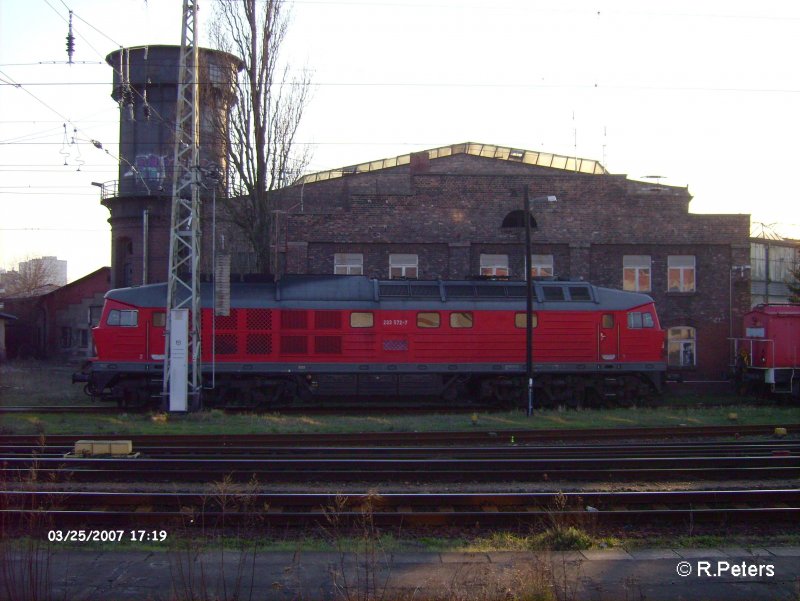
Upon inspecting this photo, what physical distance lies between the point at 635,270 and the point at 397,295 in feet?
44.4

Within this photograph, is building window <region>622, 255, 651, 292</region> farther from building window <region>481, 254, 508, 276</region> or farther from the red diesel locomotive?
the red diesel locomotive

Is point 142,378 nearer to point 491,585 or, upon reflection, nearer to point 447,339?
point 447,339

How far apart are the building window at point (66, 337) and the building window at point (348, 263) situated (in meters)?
27.2

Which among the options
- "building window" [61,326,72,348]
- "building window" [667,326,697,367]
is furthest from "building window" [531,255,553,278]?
"building window" [61,326,72,348]

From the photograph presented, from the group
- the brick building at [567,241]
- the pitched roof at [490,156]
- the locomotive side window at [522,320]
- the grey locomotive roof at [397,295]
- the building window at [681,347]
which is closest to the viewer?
the grey locomotive roof at [397,295]

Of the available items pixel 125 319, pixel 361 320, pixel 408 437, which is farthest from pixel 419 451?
pixel 125 319

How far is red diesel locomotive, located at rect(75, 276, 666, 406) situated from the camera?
22.4m

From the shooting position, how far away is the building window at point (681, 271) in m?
31.5

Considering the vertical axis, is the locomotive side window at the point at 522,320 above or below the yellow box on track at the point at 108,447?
above

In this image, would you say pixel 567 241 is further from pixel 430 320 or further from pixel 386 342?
pixel 386 342

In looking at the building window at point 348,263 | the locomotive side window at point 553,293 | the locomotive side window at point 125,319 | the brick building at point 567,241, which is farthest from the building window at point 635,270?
the locomotive side window at point 125,319

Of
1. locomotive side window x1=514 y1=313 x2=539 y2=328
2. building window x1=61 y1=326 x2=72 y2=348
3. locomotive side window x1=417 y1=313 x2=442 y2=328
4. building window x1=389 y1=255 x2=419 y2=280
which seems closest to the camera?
locomotive side window x1=417 y1=313 x2=442 y2=328

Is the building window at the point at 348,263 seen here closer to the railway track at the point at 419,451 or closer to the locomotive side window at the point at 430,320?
the locomotive side window at the point at 430,320

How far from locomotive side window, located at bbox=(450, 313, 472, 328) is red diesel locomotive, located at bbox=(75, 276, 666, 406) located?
0.12 ft
